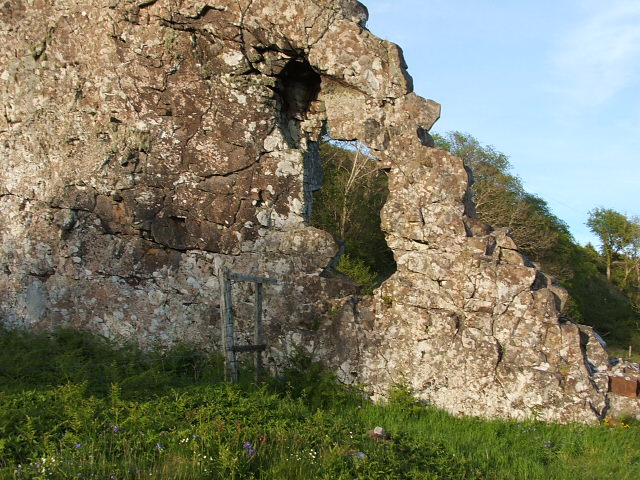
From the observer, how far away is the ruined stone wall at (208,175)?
787 centimetres

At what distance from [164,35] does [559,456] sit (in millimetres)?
6810

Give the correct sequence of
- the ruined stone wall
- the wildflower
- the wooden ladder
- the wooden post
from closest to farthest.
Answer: the wildflower → the wooden ladder → the wooden post → the ruined stone wall

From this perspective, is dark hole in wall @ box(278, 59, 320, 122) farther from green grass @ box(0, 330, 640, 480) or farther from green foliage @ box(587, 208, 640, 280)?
green foliage @ box(587, 208, 640, 280)

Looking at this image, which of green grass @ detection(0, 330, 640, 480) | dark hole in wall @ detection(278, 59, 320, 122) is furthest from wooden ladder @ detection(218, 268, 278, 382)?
dark hole in wall @ detection(278, 59, 320, 122)

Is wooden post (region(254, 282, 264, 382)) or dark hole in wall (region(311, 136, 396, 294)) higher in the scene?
dark hole in wall (region(311, 136, 396, 294))

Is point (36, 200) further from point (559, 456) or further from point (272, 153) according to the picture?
point (559, 456)

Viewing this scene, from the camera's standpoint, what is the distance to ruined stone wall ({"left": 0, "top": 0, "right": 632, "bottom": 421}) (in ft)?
25.8

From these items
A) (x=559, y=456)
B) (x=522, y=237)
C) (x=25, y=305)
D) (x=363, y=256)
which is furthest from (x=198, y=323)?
(x=522, y=237)

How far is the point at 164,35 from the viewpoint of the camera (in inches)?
345

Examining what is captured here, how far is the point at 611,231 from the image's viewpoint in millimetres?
40625

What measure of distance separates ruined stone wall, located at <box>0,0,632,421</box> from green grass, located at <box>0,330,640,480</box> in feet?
2.65

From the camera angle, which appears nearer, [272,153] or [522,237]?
[272,153]

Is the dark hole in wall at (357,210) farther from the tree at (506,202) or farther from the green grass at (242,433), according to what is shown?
the green grass at (242,433)

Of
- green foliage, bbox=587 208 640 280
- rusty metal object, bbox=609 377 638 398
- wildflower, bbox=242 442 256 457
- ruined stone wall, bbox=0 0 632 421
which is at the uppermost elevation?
green foliage, bbox=587 208 640 280
